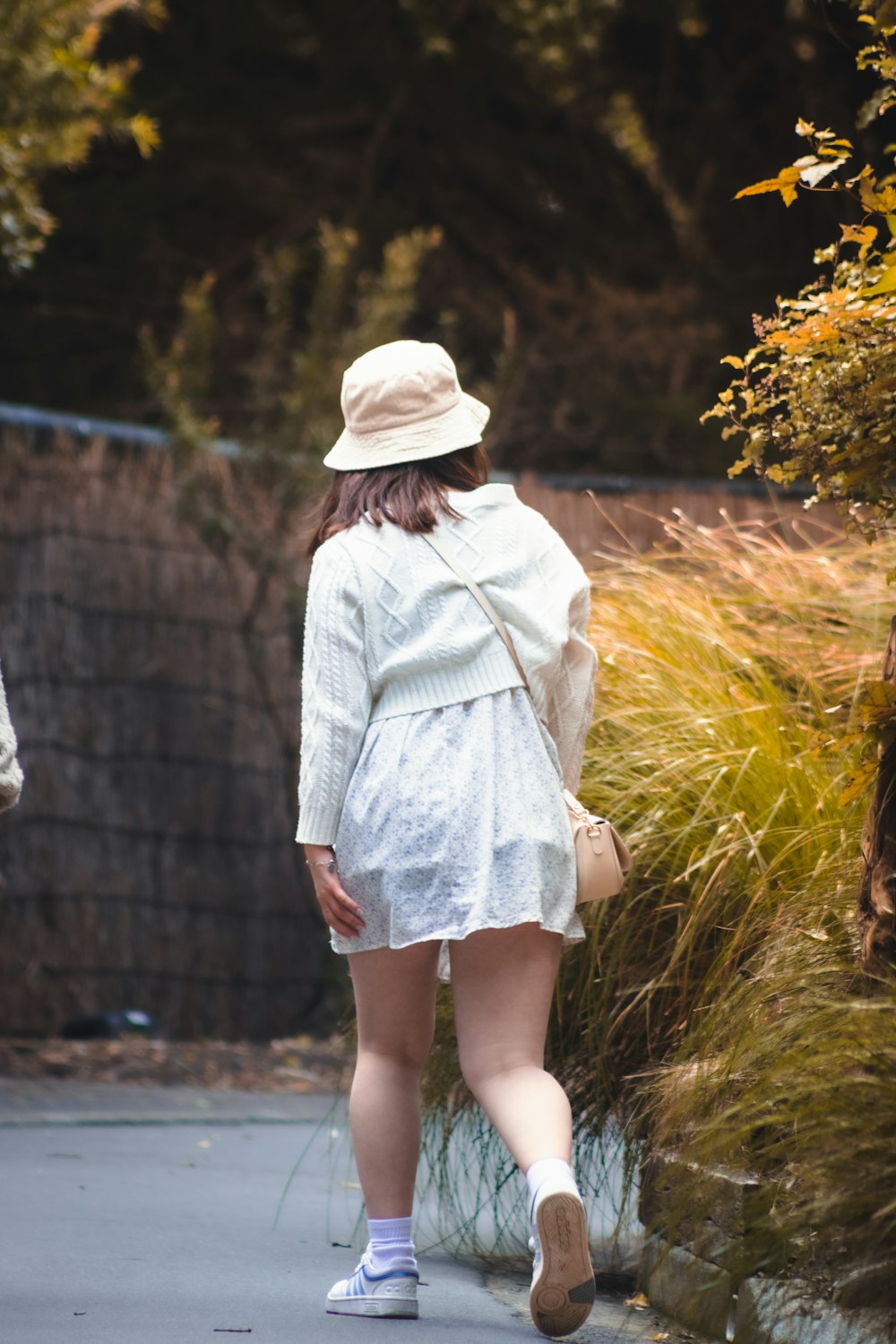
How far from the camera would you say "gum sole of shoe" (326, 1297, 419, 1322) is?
3.06 meters

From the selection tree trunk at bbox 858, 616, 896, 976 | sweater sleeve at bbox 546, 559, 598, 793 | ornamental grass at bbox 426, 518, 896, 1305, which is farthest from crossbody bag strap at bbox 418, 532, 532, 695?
tree trunk at bbox 858, 616, 896, 976

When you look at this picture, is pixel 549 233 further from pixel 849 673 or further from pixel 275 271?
pixel 849 673

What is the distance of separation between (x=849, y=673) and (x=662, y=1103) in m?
1.30

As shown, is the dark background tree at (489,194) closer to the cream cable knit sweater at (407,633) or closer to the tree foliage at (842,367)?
the cream cable knit sweater at (407,633)

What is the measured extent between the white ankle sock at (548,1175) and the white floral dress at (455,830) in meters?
0.38

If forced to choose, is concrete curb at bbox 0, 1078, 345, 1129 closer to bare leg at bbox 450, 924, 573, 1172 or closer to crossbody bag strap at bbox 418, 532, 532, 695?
bare leg at bbox 450, 924, 573, 1172

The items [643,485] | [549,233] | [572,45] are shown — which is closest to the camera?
[643,485]

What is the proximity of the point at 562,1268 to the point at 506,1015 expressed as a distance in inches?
17.6

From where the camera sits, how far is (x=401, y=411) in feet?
10.5

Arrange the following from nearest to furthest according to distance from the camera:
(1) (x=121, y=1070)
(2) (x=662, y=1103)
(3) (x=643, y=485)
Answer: (2) (x=662, y=1103) → (1) (x=121, y=1070) → (3) (x=643, y=485)

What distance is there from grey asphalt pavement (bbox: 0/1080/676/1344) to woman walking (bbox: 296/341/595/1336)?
243 millimetres

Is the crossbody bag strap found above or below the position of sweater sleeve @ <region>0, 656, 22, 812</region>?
above

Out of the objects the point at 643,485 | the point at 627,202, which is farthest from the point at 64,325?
the point at 643,485

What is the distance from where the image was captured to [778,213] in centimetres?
1202
